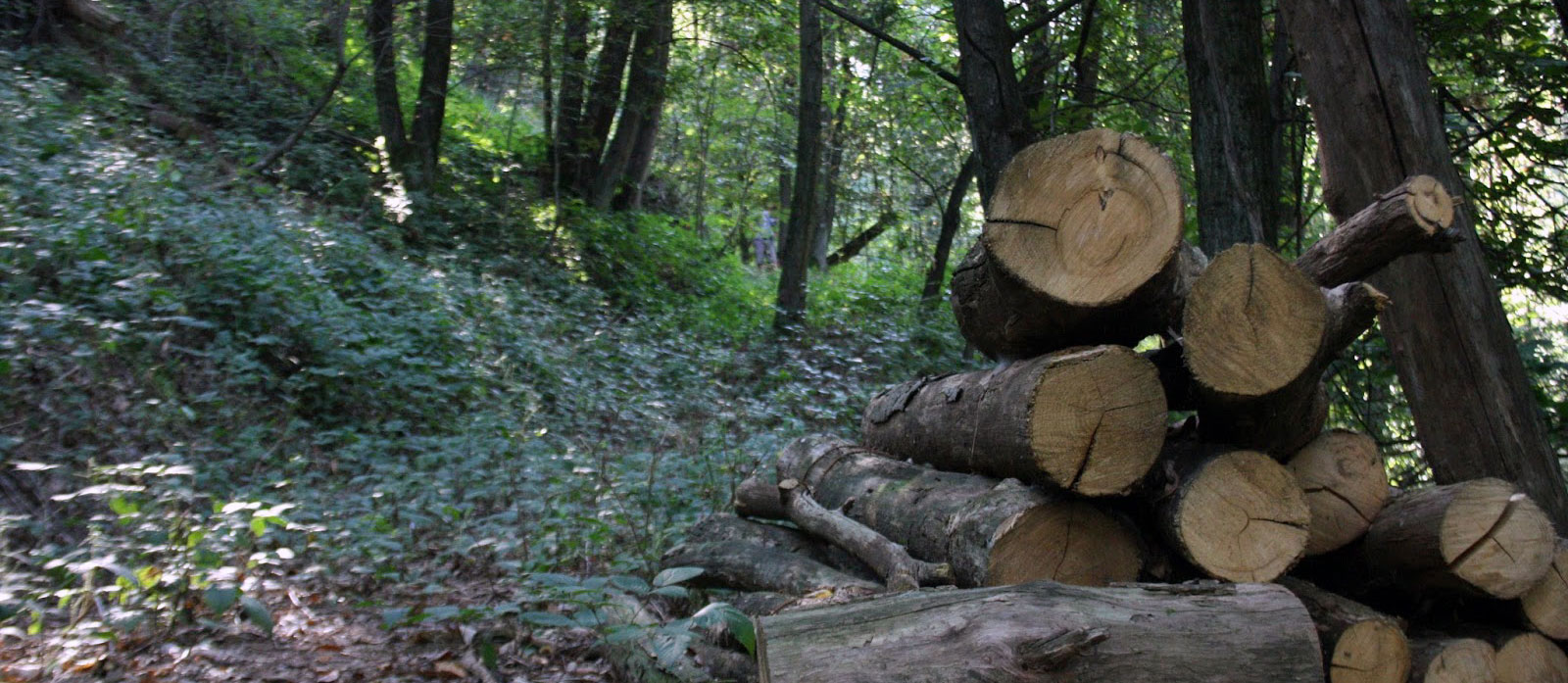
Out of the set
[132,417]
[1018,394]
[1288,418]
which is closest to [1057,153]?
[1018,394]

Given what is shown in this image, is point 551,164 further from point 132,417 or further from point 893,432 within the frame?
point 893,432

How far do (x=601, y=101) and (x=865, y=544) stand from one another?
412 inches

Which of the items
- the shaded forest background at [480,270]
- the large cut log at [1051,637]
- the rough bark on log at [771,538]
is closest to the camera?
the large cut log at [1051,637]

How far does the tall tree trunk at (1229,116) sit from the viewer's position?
6.00 metres

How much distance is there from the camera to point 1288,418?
3484 millimetres

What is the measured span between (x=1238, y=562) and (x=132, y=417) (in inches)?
216

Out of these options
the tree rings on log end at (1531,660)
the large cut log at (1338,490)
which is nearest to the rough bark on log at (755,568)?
the large cut log at (1338,490)

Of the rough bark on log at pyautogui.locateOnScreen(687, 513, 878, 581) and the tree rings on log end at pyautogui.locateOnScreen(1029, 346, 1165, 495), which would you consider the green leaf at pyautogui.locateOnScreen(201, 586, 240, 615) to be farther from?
the tree rings on log end at pyautogui.locateOnScreen(1029, 346, 1165, 495)

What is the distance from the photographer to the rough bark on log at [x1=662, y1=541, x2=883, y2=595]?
4.10 meters

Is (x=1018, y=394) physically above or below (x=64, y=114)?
below

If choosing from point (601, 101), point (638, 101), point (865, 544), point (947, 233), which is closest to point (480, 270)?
point (601, 101)

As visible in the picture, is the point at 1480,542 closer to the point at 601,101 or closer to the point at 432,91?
the point at 432,91

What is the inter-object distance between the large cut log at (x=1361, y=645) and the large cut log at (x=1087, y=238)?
1.02 m

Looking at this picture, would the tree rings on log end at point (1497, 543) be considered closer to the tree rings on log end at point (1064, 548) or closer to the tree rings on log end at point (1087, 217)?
the tree rings on log end at point (1064, 548)
